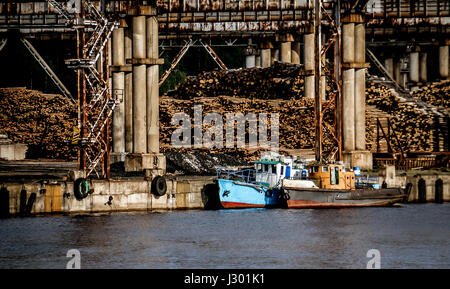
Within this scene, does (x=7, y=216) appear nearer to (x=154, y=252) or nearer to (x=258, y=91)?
(x=154, y=252)

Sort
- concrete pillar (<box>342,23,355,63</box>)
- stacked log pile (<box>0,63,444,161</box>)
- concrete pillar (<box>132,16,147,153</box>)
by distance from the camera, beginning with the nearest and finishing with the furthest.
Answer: concrete pillar (<box>132,16,147,153</box>)
concrete pillar (<box>342,23,355,63</box>)
stacked log pile (<box>0,63,444,161</box>)

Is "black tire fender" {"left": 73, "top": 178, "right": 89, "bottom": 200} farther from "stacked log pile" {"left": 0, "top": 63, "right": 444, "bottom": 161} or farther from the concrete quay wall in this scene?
"stacked log pile" {"left": 0, "top": 63, "right": 444, "bottom": 161}

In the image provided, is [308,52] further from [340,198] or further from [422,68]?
[422,68]

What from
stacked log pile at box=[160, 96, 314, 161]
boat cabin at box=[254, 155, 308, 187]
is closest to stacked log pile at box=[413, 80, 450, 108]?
stacked log pile at box=[160, 96, 314, 161]

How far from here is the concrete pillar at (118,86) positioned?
69.1m

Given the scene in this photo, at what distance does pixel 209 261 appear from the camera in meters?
41.4

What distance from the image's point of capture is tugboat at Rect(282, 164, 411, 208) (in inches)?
2355

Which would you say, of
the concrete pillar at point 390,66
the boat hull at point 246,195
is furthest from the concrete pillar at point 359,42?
the concrete pillar at point 390,66

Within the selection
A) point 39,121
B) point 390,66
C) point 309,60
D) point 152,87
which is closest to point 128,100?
point 152,87

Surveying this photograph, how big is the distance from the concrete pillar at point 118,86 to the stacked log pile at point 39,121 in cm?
787

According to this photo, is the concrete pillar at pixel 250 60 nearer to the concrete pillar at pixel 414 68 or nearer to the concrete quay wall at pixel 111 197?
the concrete pillar at pixel 414 68

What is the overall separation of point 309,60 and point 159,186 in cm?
2813

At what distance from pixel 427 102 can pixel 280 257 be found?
46.1m

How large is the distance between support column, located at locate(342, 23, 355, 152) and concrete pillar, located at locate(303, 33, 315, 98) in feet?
43.5
